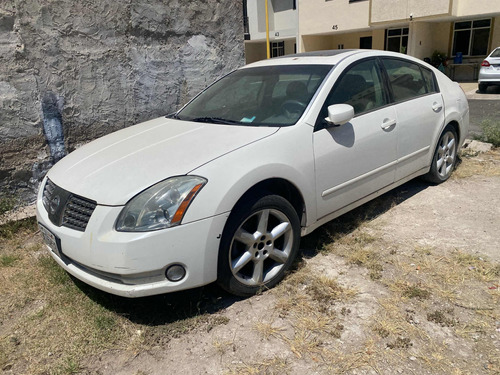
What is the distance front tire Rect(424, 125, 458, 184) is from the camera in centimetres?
490

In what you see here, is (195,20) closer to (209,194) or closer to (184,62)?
(184,62)

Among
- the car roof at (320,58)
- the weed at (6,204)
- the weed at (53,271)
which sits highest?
the car roof at (320,58)

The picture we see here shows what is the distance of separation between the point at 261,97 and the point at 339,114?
770 mm

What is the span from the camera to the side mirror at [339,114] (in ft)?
10.7

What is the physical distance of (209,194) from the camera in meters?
2.64

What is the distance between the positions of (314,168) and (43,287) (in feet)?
7.45

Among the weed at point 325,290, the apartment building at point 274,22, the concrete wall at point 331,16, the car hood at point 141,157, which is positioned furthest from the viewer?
the apartment building at point 274,22

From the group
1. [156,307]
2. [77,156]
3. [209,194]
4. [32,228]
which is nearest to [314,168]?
[209,194]

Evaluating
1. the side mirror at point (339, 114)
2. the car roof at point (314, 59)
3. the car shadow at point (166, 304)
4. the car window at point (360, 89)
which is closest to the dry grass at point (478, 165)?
the car window at point (360, 89)

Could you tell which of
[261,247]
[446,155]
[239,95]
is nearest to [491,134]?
[446,155]

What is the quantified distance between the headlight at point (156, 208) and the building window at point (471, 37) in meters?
23.1

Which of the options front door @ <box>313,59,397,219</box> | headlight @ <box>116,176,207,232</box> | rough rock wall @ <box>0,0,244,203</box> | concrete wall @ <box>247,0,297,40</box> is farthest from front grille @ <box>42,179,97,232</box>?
concrete wall @ <box>247,0,297,40</box>

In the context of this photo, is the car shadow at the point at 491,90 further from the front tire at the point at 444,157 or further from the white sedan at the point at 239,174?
the white sedan at the point at 239,174

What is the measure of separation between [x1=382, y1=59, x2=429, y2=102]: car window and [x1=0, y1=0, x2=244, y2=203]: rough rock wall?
2612 mm
